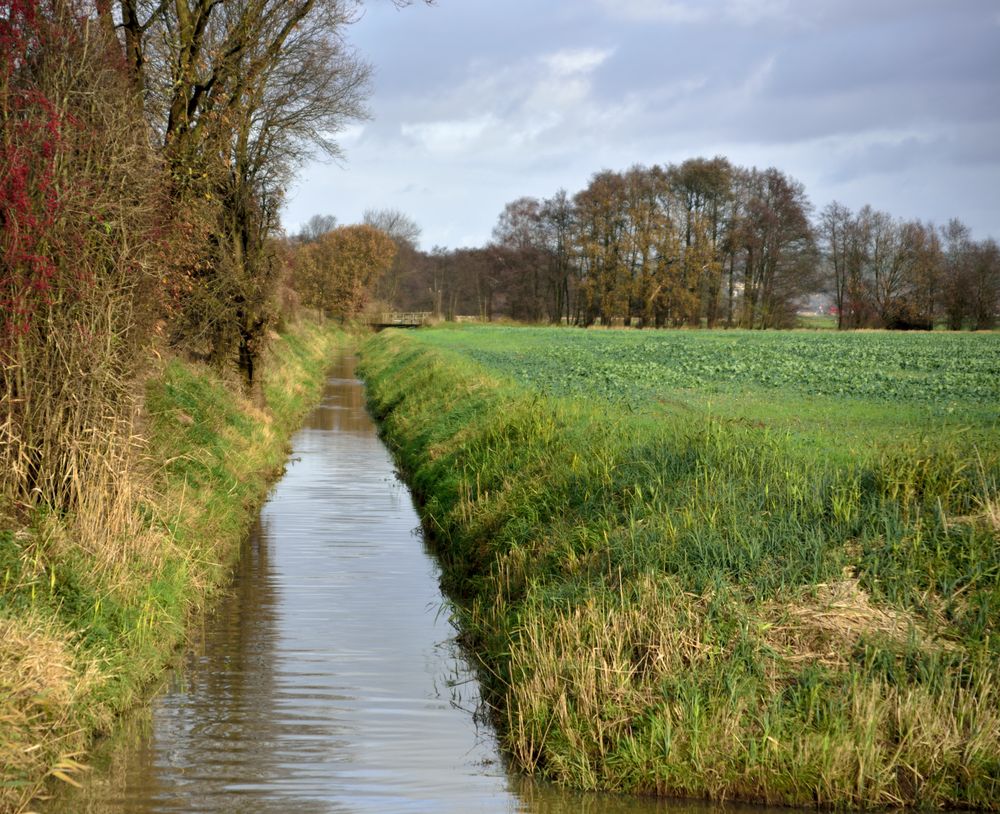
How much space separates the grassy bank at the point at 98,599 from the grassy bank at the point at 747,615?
3038 mm

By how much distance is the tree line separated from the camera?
86750 millimetres

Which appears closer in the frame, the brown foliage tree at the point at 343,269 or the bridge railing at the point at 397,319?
the brown foliage tree at the point at 343,269

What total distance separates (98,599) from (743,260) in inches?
3372

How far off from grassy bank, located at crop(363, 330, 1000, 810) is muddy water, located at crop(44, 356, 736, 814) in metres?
0.46

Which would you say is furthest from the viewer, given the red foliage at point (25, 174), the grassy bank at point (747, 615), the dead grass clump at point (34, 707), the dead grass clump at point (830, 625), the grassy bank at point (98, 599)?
the red foliage at point (25, 174)

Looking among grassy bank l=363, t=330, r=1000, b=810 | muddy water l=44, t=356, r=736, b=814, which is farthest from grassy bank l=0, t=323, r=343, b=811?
grassy bank l=363, t=330, r=1000, b=810

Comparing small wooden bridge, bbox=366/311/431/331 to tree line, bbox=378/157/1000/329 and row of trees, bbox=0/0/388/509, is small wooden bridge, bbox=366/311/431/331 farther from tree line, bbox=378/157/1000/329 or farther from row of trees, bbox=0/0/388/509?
row of trees, bbox=0/0/388/509

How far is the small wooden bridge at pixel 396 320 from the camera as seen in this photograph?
97.0m

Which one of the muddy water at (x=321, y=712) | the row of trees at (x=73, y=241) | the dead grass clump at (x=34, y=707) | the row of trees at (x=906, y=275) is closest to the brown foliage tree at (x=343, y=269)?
the row of trees at (x=906, y=275)

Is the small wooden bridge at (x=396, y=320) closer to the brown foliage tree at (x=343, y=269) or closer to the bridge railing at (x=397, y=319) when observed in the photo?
the bridge railing at (x=397, y=319)

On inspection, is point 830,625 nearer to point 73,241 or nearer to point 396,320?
point 73,241

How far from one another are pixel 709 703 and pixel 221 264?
765 inches

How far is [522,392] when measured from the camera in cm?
2169

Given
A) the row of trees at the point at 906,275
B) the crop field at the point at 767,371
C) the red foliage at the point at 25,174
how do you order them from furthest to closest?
the row of trees at the point at 906,275 → the crop field at the point at 767,371 → the red foliage at the point at 25,174
